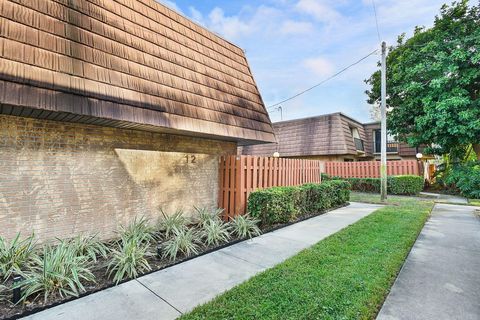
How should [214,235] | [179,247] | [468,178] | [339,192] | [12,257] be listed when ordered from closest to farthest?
[12,257] < [179,247] < [214,235] < [339,192] < [468,178]

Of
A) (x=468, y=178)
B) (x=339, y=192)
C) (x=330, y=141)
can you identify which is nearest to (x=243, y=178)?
(x=339, y=192)

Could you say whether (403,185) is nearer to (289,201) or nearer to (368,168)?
(368,168)

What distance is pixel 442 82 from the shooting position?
11469 millimetres

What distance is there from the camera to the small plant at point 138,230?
173 inches

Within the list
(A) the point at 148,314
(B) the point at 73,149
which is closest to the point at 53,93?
Result: (B) the point at 73,149

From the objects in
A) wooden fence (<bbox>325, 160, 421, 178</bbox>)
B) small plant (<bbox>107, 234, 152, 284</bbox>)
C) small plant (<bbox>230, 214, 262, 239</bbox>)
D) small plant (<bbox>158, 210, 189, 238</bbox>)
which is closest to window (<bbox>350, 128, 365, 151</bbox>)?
wooden fence (<bbox>325, 160, 421, 178</bbox>)

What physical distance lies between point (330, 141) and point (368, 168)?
337cm

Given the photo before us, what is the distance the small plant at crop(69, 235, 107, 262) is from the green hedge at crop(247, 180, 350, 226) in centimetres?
323

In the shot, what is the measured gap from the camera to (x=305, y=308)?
2467 millimetres

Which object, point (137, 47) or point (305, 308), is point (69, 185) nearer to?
point (137, 47)

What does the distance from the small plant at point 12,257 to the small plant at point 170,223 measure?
2.20 metres

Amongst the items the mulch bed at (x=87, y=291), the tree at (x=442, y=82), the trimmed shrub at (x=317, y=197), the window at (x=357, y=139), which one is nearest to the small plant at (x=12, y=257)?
the mulch bed at (x=87, y=291)

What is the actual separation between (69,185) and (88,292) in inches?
85.0

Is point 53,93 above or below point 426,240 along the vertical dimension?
above
